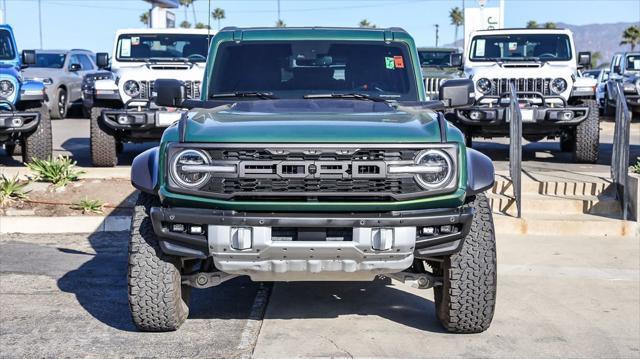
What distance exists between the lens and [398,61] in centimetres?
622

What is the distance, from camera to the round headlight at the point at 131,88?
12.0 metres

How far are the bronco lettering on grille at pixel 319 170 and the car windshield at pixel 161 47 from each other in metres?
8.34

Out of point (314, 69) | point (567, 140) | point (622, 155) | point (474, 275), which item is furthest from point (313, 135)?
point (567, 140)

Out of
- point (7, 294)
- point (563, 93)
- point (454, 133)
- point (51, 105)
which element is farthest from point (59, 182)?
point (51, 105)

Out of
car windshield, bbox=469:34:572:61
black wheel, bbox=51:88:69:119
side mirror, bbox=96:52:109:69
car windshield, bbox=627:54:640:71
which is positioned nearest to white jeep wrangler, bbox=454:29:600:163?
car windshield, bbox=469:34:572:61

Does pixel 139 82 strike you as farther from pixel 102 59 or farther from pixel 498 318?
pixel 498 318

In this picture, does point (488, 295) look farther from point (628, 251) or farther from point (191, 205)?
point (628, 251)

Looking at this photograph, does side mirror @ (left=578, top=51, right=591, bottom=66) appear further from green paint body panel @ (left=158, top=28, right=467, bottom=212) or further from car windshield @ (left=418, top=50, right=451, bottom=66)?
green paint body panel @ (left=158, top=28, right=467, bottom=212)

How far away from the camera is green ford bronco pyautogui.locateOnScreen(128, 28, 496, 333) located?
4.52 meters

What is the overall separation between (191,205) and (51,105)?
16.8m

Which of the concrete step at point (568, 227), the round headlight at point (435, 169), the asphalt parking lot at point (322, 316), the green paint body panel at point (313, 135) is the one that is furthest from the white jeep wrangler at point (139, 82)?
the round headlight at point (435, 169)

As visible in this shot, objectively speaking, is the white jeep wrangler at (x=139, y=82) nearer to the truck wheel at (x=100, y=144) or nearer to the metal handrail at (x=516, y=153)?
the truck wheel at (x=100, y=144)

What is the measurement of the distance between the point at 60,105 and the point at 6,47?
29.2 ft

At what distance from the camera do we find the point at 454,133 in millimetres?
4770
